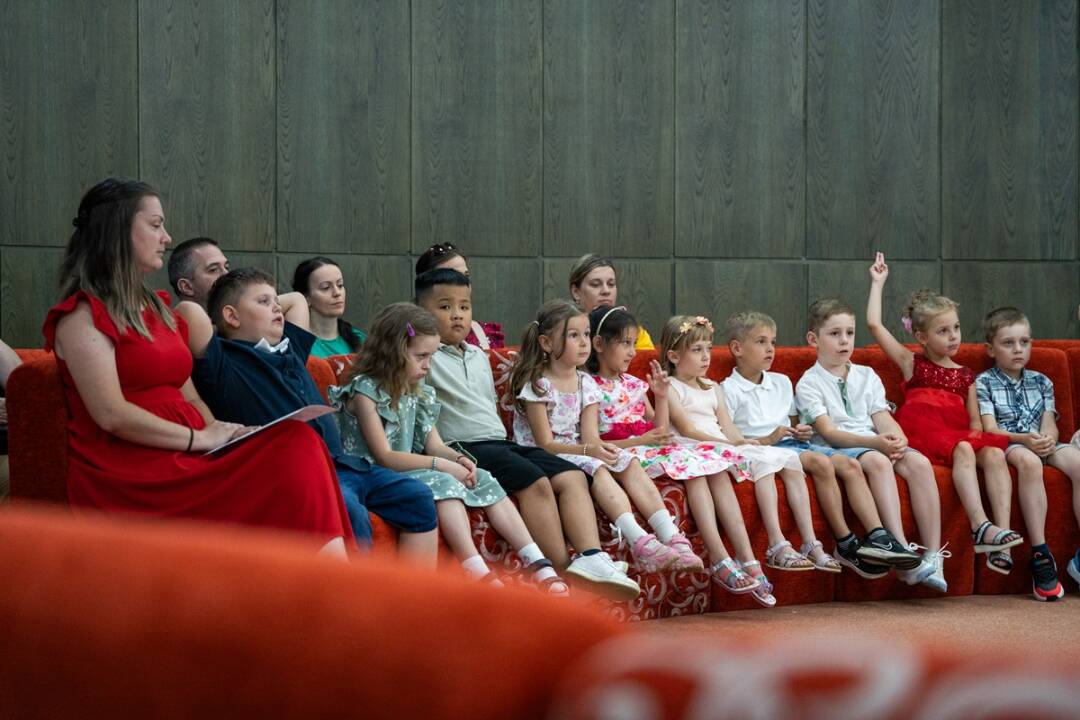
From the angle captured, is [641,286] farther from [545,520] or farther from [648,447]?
[545,520]

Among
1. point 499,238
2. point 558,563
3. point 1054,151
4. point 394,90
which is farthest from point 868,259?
point 558,563

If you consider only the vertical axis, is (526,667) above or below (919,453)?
above

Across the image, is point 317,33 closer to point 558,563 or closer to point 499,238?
point 499,238

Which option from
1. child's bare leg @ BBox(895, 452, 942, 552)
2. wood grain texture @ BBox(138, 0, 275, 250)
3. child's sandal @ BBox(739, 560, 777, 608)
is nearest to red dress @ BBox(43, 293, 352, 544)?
child's sandal @ BBox(739, 560, 777, 608)

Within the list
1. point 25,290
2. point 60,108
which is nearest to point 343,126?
point 60,108

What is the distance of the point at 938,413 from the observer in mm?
4816

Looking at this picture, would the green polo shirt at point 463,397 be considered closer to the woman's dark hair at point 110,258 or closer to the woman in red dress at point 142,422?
the woman in red dress at point 142,422

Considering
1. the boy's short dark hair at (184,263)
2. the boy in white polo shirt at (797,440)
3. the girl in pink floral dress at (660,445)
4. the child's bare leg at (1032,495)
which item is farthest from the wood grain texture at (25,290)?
the child's bare leg at (1032,495)

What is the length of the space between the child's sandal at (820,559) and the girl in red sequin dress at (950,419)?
0.61 metres

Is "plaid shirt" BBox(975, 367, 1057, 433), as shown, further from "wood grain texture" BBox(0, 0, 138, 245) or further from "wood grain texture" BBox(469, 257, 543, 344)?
"wood grain texture" BBox(0, 0, 138, 245)

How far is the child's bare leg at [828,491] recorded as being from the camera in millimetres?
4258

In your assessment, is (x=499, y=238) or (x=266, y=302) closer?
(x=266, y=302)

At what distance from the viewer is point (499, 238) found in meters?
6.49

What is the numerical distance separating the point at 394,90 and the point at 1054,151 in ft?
13.0
